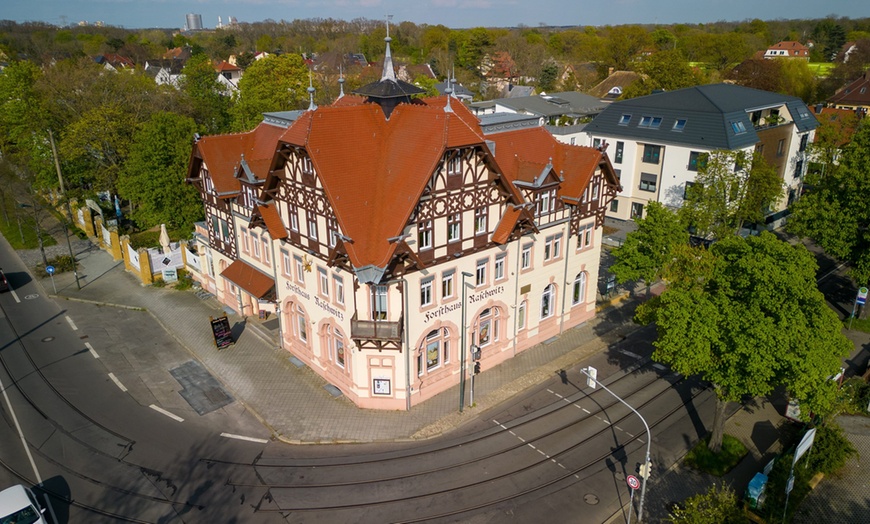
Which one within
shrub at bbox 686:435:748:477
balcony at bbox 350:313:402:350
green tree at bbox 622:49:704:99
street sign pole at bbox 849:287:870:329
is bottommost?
shrub at bbox 686:435:748:477

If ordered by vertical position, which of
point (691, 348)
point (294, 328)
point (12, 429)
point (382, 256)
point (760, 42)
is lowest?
point (12, 429)

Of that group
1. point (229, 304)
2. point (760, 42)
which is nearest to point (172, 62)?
point (229, 304)

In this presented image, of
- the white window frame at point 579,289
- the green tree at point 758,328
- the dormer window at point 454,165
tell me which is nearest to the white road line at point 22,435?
the dormer window at point 454,165

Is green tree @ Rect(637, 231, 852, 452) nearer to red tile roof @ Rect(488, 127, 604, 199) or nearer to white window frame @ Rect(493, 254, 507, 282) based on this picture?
white window frame @ Rect(493, 254, 507, 282)

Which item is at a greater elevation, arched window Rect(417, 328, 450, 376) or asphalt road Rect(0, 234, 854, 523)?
arched window Rect(417, 328, 450, 376)

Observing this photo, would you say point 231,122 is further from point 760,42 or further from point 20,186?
point 760,42

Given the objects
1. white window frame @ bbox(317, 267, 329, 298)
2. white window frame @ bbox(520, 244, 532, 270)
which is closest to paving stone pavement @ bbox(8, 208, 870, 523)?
white window frame @ bbox(317, 267, 329, 298)
